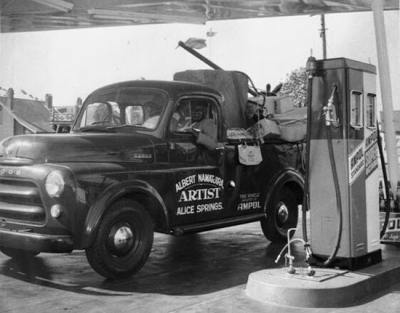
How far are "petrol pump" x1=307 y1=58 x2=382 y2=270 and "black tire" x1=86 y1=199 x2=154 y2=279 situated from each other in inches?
69.9

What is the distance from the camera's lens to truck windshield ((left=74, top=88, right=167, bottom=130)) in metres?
A: 6.29

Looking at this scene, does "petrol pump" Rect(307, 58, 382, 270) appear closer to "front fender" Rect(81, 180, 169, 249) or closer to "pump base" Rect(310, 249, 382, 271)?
"pump base" Rect(310, 249, 382, 271)

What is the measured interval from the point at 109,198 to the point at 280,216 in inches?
137

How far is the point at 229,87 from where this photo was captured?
25.6 feet

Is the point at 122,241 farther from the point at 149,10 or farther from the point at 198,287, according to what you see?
the point at 149,10

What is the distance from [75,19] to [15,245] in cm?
394

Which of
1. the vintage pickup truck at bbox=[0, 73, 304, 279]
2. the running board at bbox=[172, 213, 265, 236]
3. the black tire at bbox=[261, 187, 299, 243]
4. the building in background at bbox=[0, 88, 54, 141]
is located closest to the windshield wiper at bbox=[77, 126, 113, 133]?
the vintage pickup truck at bbox=[0, 73, 304, 279]

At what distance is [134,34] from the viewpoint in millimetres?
6203

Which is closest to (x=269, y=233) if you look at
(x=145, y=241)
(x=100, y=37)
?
(x=145, y=241)

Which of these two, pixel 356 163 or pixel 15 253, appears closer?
pixel 356 163

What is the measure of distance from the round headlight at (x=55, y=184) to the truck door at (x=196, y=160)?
1.42m

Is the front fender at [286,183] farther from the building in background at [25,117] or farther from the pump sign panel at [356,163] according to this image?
the building in background at [25,117]

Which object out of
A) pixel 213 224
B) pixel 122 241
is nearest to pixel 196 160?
pixel 213 224

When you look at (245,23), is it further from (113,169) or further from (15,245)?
(15,245)
